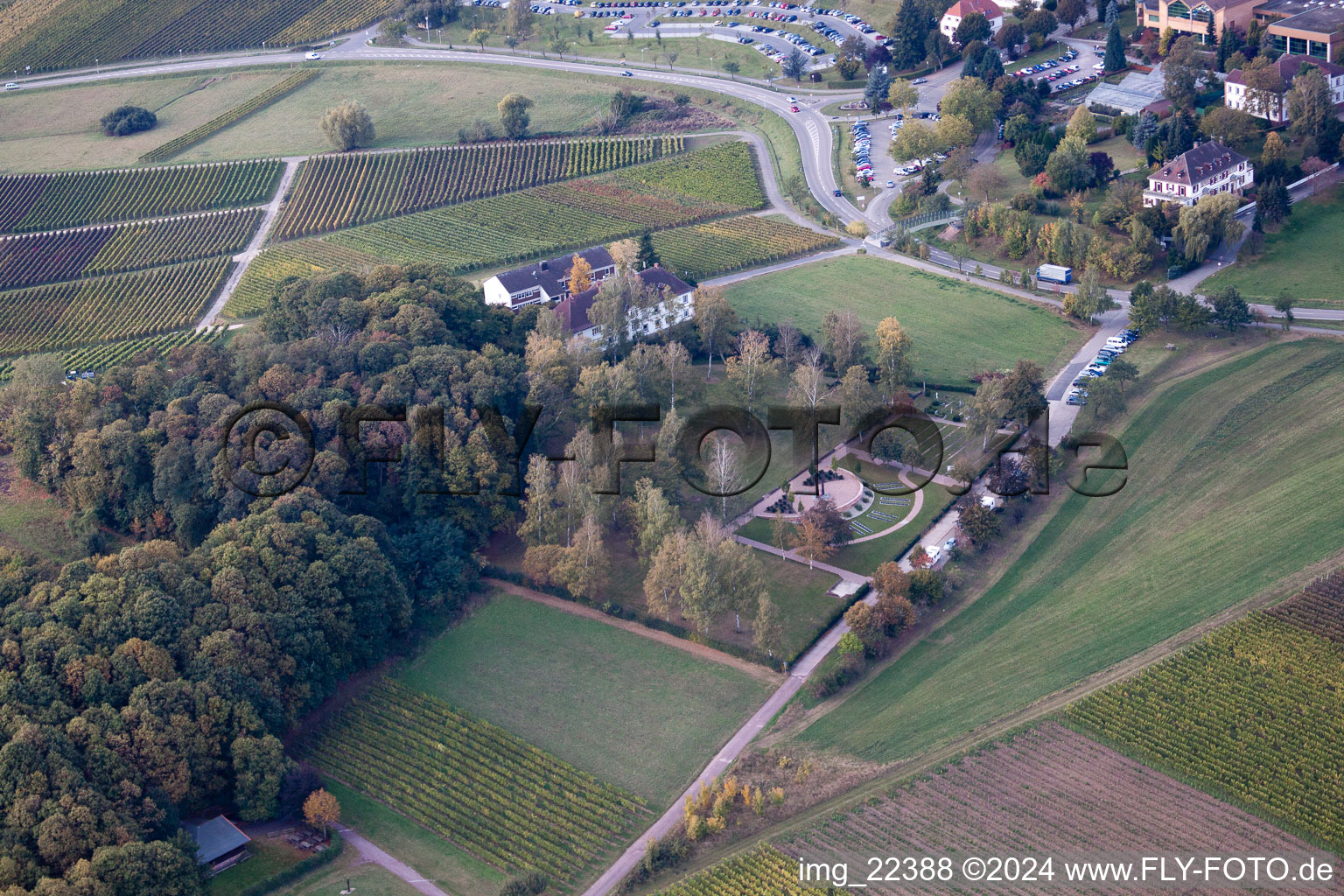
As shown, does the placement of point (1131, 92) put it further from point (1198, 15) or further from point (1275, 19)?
point (1275, 19)

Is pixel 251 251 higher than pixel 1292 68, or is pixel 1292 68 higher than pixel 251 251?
pixel 1292 68

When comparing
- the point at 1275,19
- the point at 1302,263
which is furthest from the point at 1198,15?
the point at 1302,263

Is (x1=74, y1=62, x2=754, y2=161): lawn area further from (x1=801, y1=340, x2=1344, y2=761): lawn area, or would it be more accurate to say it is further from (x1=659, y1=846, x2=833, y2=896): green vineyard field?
(x1=659, y1=846, x2=833, y2=896): green vineyard field

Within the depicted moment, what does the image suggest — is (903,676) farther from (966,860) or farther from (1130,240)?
(1130,240)

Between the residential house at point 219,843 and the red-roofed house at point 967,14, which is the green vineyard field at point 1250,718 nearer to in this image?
the residential house at point 219,843

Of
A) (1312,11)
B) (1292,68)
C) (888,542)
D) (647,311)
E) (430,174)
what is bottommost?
(888,542)

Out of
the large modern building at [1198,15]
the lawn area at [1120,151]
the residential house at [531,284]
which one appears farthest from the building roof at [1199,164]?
the residential house at [531,284]
